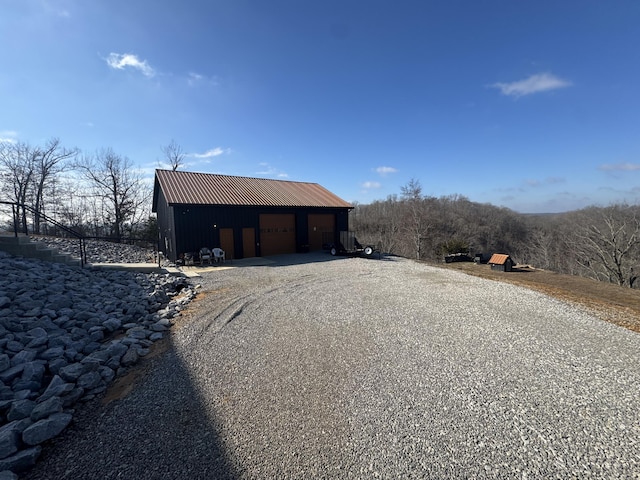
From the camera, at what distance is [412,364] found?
3846mm

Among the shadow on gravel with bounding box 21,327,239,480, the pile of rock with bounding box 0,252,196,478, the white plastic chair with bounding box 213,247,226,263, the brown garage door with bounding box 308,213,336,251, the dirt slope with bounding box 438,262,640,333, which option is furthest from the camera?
the brown garage door with bounding box 308,213,336,251

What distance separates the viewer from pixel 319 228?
17.2 m

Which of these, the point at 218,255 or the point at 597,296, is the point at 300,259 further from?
the point at 597,296

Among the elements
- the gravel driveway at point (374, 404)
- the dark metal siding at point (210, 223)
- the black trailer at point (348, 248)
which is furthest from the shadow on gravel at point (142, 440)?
the black trailer at point (348, 248)

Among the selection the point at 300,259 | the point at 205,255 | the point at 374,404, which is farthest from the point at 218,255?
the point at 374,404

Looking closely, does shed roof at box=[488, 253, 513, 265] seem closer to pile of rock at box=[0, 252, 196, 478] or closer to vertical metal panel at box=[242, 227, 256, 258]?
vertical metal panel at box=[242, 227, 256, 258]

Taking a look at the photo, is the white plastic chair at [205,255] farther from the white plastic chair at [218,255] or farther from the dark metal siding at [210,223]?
the dark metal siding at [210,223]

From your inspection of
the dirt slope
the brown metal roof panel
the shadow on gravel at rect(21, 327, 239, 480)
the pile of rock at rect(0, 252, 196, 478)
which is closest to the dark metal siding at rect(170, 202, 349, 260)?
the pile of rock at rect(0, 252, 196, 478)

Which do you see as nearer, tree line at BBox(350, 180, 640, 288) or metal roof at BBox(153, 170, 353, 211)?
metal roof at BBox(153, 170, 353, 211)

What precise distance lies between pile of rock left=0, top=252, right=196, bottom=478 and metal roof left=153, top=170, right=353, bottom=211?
6.43 meters

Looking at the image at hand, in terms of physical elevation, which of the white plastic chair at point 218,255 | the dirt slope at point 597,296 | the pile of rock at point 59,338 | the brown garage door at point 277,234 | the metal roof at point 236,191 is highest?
the metal roof at point 236,191

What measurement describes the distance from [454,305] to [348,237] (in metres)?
9.09

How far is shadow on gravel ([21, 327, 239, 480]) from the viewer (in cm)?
223

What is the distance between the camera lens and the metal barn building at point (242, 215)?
13.0 m
